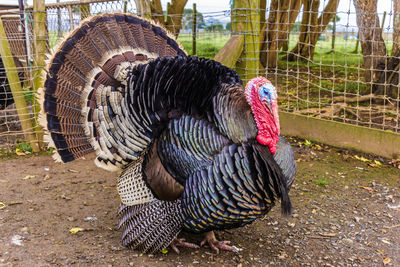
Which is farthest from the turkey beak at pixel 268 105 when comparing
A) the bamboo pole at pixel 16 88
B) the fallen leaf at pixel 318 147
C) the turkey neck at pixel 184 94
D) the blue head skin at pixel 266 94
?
the bamboo pole at pixel 16 88

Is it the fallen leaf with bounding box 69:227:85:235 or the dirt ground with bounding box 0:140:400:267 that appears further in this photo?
the fallen leaf with bounding box 69:227:85:235

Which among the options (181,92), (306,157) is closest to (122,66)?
(181,92)

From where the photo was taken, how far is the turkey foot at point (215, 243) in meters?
3.49

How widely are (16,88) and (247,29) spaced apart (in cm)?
314

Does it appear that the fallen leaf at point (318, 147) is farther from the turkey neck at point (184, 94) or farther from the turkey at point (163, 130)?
the turkey neck at point (184, 94)

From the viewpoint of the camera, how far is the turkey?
2.91m

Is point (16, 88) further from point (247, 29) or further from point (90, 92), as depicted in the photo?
point (247, 29)

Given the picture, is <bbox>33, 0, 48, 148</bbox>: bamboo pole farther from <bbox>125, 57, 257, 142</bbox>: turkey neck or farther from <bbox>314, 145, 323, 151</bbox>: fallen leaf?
<bbox>314, 145, 323, 151</bbox>: fallen leaf

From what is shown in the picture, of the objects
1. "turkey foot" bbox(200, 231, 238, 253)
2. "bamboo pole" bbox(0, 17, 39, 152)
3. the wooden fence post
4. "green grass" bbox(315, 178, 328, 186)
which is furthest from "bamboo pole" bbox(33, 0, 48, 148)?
"green grass" bbox(315, 178, 328, 186)

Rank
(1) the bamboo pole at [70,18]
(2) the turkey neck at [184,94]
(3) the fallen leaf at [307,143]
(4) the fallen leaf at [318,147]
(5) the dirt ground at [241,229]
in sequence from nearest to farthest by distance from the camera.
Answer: (2) the turkey neck at [184,94]
(5) the dirt ground at [241,229]
(4) the fallen leaf at [318,147]
(3) the fallen leaf at [307,143]
(1) the bamboo pole at [70,18]

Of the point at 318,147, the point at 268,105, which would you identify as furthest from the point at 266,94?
the point at 318,147

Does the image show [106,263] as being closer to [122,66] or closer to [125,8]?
[122,66]

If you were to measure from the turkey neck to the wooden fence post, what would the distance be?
6.97ft

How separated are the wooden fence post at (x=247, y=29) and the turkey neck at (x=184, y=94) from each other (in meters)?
2.12
